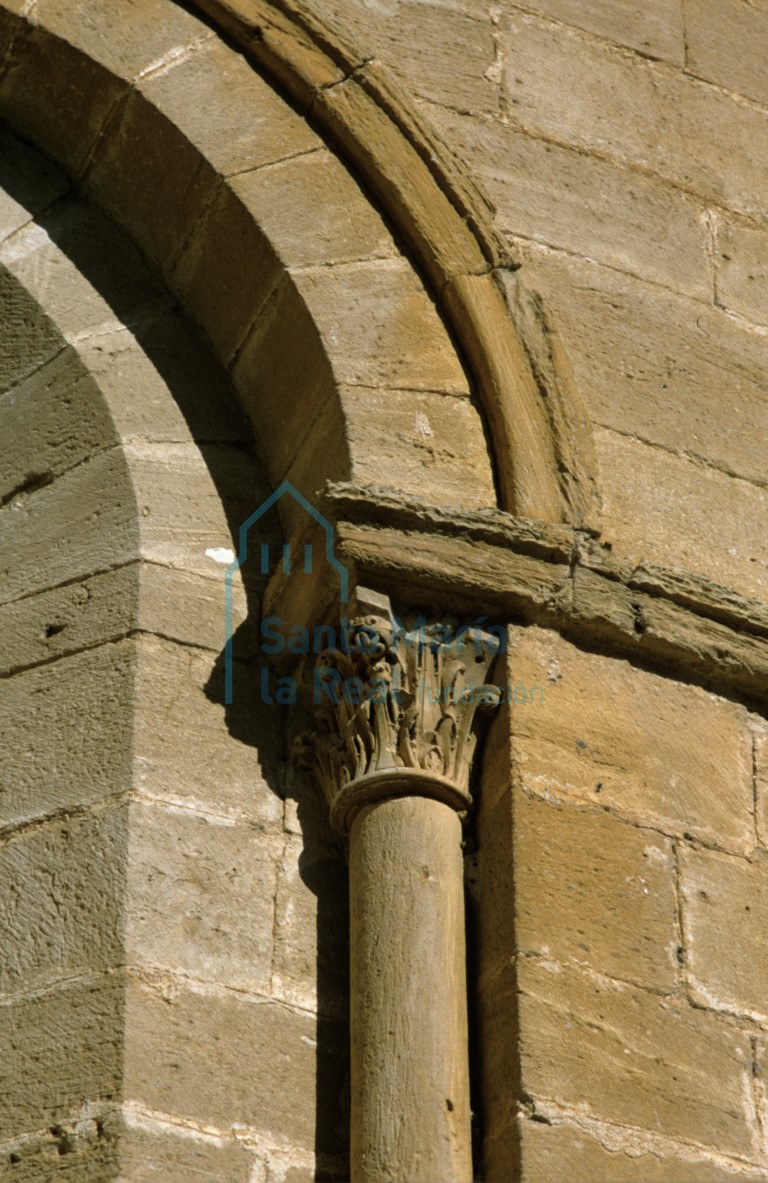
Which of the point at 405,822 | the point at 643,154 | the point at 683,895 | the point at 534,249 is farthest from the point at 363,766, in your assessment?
the point at 643,154

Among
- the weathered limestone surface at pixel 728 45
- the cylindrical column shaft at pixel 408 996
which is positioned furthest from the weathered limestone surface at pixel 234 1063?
the weathered limestone surface at pixel 728 45

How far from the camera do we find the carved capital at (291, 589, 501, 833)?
388cm

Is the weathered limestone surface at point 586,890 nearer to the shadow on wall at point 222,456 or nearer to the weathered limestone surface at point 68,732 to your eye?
the shadow on wall at point 222,456

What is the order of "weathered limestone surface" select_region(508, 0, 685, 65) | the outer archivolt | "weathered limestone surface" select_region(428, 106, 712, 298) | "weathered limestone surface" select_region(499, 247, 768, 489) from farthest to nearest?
"weathered limestone surface" select_region(508, 0, 685, 65) < "weathered limestone surface" select_region(428, 106, 712, 298) < "weathered limestone surface" select_region(499, 247, 768, 489) < the outer archivolt

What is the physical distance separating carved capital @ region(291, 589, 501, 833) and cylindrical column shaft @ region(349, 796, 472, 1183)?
0.05 m

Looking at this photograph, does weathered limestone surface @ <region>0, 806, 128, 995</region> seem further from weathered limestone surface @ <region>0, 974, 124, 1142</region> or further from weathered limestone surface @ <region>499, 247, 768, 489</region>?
weathered limestone surface @ <region>499, 247, 768, 489</region>

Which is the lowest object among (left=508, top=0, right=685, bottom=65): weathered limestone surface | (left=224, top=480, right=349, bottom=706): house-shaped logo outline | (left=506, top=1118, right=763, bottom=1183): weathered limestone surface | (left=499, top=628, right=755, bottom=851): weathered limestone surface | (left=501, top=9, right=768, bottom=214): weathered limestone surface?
(left=506, top=1118, right=763, bottom=1183): weathered limestone surface

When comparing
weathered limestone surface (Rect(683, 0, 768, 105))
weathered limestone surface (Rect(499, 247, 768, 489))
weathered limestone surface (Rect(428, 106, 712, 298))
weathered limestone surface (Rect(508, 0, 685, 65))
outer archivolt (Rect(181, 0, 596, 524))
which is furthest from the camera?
weathered limestone surface (Rect(683, 0, 768, 105))

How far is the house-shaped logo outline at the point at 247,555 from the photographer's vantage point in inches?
157

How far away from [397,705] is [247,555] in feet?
2.30

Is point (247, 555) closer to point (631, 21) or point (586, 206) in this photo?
point (586, 206)

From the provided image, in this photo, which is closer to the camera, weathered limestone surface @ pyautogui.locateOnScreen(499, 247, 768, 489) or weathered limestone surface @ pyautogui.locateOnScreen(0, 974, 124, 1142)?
weathered limestone surface @ pyautogui.locateOnScreen(0, 974, 124, 1142)

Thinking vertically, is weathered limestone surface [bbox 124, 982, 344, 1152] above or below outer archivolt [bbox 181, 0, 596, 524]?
below

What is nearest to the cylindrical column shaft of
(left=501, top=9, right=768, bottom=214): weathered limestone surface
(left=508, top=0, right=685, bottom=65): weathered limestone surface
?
(left=501, top=9, right=768, bottom=214): weathered limestone surface
